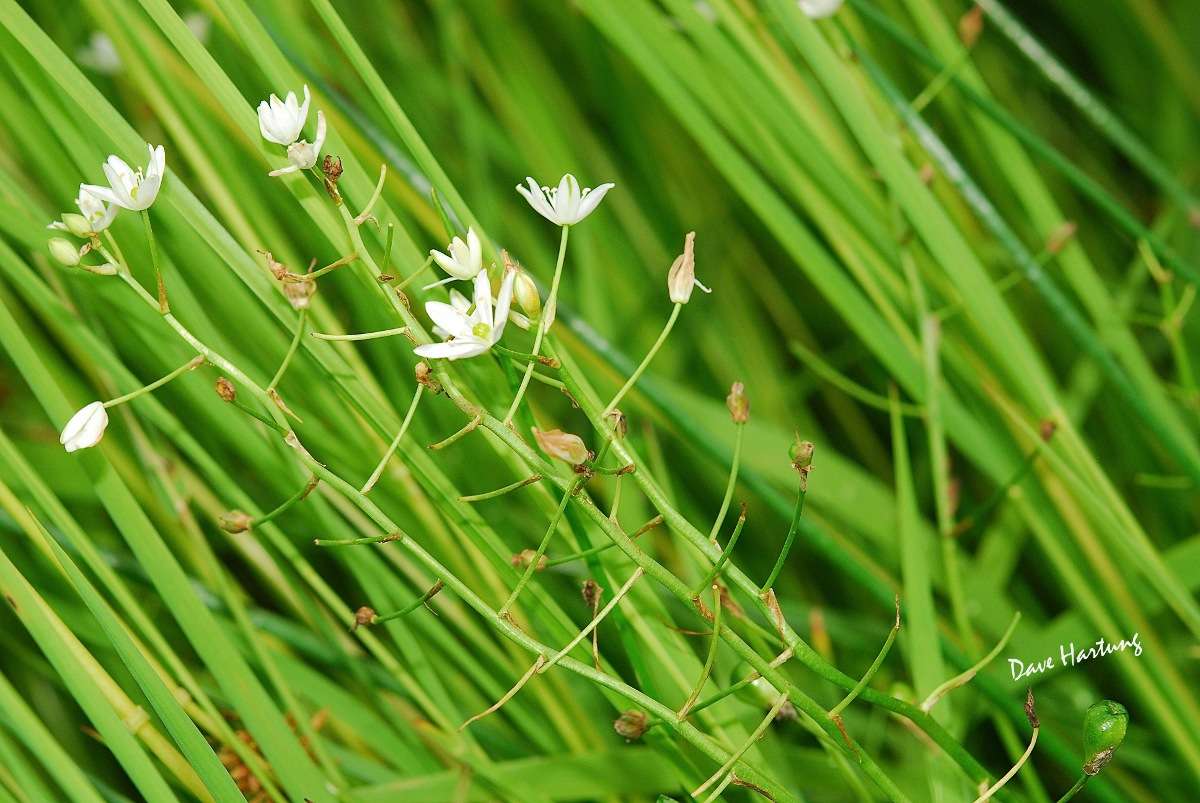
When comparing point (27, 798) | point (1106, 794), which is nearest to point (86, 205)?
point (27, 798)

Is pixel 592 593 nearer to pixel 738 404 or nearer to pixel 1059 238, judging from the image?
pixel 738 404

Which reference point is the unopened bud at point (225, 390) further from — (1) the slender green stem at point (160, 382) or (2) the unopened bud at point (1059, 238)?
(2) the unopened bud at point (1059, 238)

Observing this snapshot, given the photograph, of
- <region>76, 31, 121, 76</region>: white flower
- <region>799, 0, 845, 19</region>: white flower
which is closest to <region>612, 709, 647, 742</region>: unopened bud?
<region>799, 0, 845, 19</region>: white flower

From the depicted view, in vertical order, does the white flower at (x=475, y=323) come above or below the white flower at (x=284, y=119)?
below

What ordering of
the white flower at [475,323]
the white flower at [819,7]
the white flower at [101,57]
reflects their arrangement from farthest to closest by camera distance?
the white flower at [101,57]
the white flower at [819,7]
the white flower at [475,323]

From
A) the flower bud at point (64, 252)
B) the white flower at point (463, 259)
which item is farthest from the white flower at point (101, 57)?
the white flower at point (463, 259)

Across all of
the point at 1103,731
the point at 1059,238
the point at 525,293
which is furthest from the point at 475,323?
the point at 1059,238
